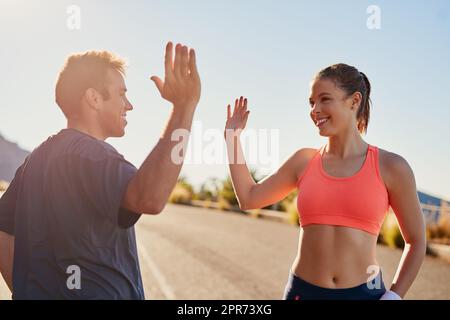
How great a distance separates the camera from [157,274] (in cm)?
1627

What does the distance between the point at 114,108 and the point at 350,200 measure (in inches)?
35.8

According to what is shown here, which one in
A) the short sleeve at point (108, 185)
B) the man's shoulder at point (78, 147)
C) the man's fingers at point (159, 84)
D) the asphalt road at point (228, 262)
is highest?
the man's fingers at point (159, 84)

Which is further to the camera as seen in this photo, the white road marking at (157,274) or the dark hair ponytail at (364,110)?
the white road marking at (157,274)

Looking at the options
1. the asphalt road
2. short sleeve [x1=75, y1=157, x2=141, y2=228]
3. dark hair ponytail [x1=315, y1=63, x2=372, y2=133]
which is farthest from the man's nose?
the asphalt road

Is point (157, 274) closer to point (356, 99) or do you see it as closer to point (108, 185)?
point (356, 99)

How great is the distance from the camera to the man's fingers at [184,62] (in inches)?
67.5

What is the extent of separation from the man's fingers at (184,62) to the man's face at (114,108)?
0.43m

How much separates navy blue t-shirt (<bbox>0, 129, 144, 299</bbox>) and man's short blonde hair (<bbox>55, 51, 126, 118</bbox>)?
0.12 metres

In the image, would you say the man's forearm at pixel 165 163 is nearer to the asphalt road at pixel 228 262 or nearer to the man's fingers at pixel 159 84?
the man's fingers at pixel 159 84

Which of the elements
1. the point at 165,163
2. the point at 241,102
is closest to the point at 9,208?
the point at 165,163

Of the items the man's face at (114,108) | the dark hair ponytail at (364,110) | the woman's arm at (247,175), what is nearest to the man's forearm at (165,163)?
the man's face at (114,108)

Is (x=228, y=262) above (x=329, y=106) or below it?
below

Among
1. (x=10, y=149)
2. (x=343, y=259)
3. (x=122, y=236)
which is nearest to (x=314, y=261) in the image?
(x=343, y=259)
